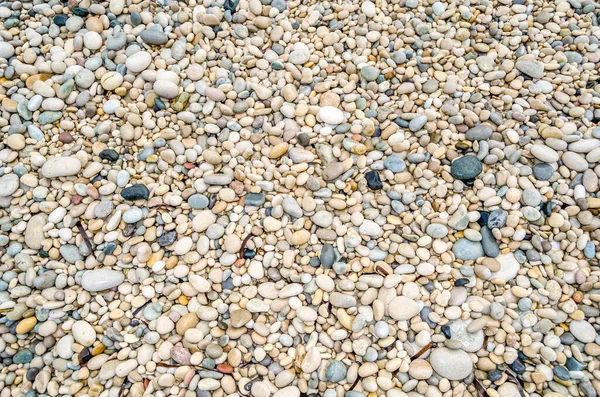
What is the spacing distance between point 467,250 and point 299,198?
2.24ft

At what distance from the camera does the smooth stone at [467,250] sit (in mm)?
1768

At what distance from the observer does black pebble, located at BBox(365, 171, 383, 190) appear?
187 centimetres

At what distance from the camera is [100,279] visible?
1.74 meters

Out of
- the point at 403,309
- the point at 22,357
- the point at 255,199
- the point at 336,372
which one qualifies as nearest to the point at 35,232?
the point at 22,357

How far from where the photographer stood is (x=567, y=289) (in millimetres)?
1714

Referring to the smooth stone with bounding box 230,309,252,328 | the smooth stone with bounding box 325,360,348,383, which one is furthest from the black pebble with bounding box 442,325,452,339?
the smooth stone with bounding box 230,309,252,328

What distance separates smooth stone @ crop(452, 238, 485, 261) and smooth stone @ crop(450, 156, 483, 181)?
10.4 inches

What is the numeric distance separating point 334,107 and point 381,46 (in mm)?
429

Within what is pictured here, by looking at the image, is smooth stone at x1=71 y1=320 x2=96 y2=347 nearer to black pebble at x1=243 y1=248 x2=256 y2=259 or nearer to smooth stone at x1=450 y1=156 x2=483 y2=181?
black pebble at x1=243 y1=248 x2=256 y2=259

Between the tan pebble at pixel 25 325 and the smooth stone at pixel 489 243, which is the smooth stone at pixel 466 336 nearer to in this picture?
the smooth stone at pixel 489 243

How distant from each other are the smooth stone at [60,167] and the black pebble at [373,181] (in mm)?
1196

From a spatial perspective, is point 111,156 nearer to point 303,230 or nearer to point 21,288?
point 21,288

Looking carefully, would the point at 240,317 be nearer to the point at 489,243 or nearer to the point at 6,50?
the point at 489,243

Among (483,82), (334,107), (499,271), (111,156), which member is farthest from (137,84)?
(499,271)
